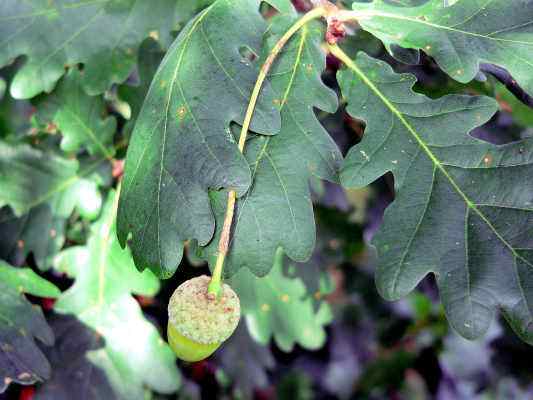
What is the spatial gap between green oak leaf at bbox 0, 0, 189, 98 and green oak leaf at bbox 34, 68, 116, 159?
9 centimetres

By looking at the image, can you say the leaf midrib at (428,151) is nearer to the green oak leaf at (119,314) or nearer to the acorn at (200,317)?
the acorn at (200,317)

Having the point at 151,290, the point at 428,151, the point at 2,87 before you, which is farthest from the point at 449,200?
the point at 2,87

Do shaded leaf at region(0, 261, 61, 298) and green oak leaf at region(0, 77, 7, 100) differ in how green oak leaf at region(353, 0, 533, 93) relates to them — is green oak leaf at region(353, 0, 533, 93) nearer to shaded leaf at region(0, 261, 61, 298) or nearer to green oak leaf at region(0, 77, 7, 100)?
shaded leaf at region(0, 261, 61, 298)

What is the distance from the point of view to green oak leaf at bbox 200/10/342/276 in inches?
47.1

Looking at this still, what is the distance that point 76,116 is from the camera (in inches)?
65.1

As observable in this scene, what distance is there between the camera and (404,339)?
253cm

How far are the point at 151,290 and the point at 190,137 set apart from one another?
1.75 feet

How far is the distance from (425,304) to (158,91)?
4.86 feet

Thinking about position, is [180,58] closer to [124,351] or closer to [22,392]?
[124,351]

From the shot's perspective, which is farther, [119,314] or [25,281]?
[119,314]

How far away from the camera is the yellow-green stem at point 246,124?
1090 mm

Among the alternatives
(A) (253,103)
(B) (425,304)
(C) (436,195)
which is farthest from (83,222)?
(B) (425,304)

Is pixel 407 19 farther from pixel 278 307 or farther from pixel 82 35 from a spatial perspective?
pixel 278 307

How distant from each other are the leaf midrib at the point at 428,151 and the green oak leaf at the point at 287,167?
0.06m
